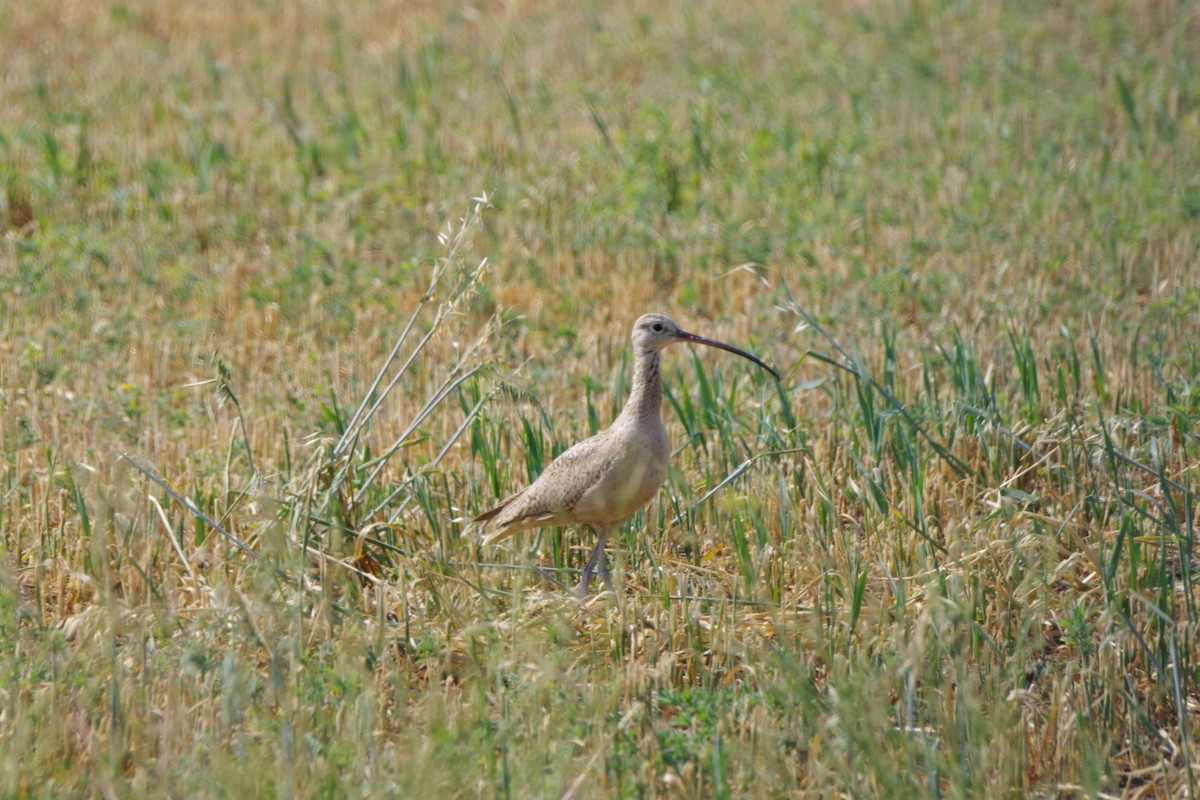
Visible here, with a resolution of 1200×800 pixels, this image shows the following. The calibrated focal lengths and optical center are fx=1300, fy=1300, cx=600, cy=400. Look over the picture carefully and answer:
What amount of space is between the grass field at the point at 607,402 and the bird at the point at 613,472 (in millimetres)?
244

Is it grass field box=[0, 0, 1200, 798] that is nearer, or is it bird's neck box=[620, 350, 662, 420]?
grass field box=[0, 0, 1200, 798]

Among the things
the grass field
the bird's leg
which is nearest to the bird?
the bird's leg

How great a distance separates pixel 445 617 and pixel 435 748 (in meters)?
1.23

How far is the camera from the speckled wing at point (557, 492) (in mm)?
4582

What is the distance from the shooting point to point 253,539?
489 centimetres

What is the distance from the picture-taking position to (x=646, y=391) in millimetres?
4656

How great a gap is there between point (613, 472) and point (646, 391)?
34cm

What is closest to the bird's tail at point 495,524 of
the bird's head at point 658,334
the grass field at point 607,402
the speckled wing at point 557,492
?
the speckled wing at point 557,492

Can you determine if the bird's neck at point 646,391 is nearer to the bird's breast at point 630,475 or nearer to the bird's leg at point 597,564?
the bird's breast at point 630,475

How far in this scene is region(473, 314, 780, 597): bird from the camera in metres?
4.52

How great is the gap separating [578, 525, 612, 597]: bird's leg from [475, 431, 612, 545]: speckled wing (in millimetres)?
141

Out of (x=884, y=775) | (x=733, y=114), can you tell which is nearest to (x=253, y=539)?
(x=884, y=775)

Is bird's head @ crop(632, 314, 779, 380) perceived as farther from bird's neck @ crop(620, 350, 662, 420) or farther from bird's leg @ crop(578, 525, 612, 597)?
bird's leg @ crop(578, 525, 612, 597)

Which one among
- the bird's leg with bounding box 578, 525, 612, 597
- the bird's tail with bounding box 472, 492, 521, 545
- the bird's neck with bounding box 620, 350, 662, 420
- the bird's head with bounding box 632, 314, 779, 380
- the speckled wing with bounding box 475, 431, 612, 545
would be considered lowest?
the bird's leg with bounding box 578, 525, 612, 597
